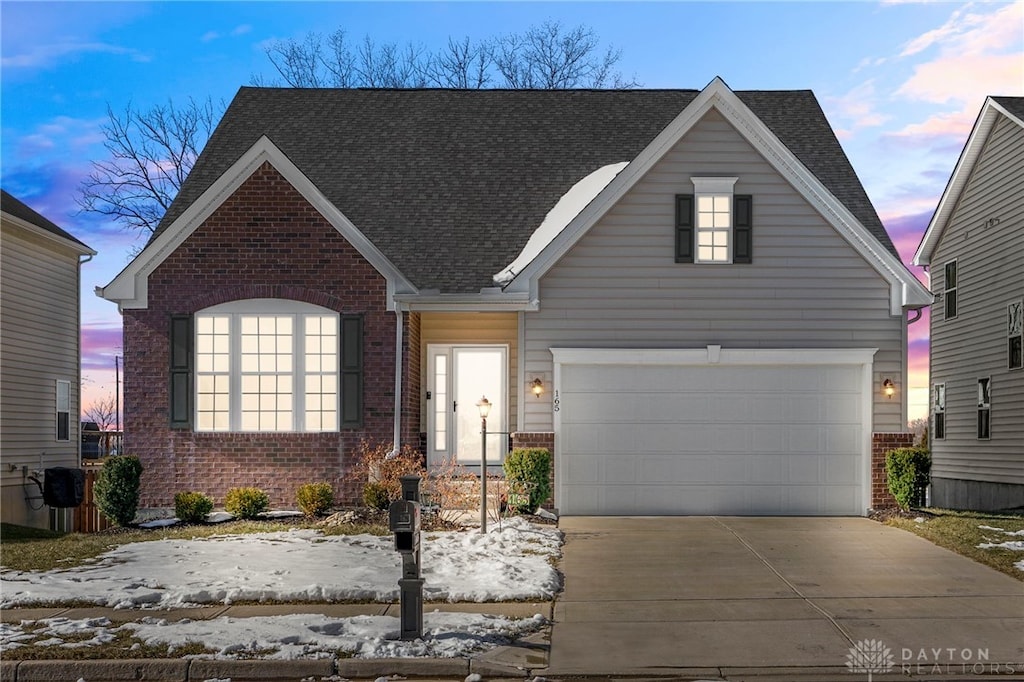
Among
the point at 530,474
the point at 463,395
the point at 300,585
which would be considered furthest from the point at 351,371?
the point at 300,585

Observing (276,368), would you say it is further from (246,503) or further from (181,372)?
(246,503)

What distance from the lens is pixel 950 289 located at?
2416 centimetres

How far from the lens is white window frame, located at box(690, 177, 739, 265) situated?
16484mm

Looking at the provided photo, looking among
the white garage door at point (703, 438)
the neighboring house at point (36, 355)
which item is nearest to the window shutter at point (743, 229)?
the white garage door at point (703, 438)

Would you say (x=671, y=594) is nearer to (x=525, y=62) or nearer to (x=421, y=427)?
(x=421, y=427)

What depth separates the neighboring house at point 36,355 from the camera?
67.2 feet

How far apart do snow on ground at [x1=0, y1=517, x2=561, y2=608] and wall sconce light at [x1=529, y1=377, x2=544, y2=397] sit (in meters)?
2.89

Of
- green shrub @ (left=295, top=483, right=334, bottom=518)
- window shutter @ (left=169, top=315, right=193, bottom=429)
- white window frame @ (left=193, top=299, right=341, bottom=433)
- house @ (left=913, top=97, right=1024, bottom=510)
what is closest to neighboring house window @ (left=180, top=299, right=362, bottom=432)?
white window frame @ (left=193, top=299, right=341, bottom=433)

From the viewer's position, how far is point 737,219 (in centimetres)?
1664

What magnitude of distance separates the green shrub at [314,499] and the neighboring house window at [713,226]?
6.47 m

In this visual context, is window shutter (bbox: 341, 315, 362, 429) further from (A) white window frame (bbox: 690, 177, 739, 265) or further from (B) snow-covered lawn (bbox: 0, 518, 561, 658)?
(A) white window frame (bbox: 690, 177, 739, 265)

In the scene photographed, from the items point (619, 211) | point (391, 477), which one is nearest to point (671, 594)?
point (391, 477)

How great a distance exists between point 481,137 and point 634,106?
329 centimetres

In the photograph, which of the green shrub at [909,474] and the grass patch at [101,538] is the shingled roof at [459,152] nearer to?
the green shrub at [909,474]
